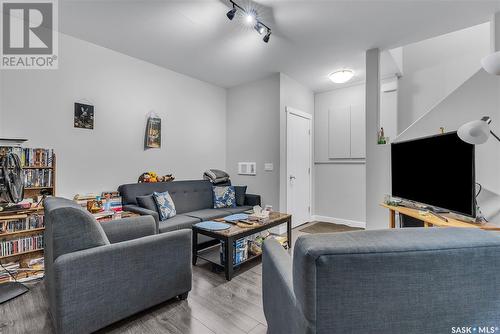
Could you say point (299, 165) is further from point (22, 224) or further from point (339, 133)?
point (22, 224)

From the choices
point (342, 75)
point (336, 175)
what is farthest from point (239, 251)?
point (342, 75)

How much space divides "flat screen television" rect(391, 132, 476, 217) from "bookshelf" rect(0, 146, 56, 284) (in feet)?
12.4

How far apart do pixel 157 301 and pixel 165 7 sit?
8.55ft

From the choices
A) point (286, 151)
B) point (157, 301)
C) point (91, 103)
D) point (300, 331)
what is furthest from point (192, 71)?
point (300, 331)

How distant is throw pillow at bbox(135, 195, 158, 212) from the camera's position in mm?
2959

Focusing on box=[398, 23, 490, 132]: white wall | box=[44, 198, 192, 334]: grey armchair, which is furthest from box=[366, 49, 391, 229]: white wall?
box=[44, 198, 192, 334]: grey armchair

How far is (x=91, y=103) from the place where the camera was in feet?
9.77

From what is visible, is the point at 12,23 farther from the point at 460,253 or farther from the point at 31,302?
the point at 460,253

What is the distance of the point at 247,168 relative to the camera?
4363 mm

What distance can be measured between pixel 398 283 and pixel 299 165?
12.4 ft

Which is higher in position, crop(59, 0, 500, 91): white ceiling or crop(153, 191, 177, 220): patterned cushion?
crop(59, 0, 500, 91): white ceiling

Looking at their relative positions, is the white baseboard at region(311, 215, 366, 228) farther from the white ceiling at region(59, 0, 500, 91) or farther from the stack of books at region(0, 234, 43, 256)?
the stack of books at region(0, 234, 43, 256)

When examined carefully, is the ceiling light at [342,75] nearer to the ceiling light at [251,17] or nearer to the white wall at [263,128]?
the white wall at [263,128]

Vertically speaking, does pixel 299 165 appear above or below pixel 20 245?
above
